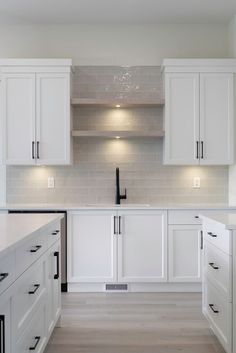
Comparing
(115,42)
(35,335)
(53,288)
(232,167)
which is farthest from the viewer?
(115,42)

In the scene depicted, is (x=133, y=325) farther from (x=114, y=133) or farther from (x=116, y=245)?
(x=114, y=133)

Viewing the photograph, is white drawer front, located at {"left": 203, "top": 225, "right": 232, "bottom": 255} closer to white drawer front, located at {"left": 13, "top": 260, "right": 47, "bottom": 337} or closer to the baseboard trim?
white drawer front, located at {"left": 13, "top": 260, "right": 47, "bottom": 337}

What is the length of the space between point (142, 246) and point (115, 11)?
256 centimetres

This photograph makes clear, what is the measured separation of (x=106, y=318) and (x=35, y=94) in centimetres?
242

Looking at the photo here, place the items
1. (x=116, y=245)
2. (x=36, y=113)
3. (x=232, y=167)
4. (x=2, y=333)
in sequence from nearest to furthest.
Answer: (x=2, y=333), (x=116, y=245), (x=36, y=113), (x=232, y=167)

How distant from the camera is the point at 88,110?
14.4 ft

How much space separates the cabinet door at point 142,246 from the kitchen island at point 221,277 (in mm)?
1016

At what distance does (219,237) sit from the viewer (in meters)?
2.40

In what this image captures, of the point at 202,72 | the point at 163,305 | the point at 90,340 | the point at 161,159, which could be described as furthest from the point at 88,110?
the point at 90,340

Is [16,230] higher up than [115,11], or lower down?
lower down

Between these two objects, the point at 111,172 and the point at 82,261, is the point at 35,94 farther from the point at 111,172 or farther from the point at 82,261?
the point at 82,261

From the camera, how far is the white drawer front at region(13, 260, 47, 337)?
170cm

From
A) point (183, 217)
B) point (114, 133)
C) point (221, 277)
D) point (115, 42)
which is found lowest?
point (221, 277)

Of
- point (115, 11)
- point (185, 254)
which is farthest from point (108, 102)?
point (185, 254)
